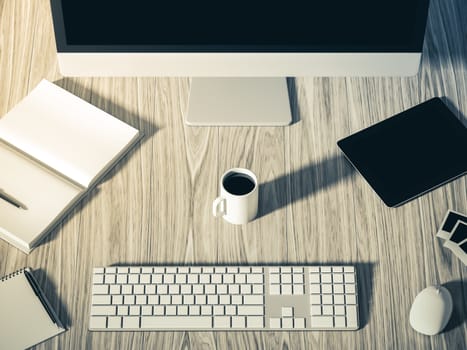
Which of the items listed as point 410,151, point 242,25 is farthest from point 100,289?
point 410,151

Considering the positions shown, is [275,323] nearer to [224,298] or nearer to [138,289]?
[224,298]

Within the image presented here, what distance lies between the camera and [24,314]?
1076mm

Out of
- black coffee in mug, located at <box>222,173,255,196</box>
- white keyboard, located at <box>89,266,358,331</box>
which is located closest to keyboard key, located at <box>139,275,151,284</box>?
white keyboard, located at <box>89,266,358,331</box>

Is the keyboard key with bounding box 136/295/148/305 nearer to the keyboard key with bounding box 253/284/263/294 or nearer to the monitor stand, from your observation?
the keyboard key with bounding box 253/284/263/294

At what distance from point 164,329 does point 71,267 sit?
218 mm

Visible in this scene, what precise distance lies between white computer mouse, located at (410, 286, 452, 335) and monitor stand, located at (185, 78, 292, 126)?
46 centimetres

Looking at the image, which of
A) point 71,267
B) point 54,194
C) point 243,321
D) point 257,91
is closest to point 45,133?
point 54,194

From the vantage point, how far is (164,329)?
1070 mm

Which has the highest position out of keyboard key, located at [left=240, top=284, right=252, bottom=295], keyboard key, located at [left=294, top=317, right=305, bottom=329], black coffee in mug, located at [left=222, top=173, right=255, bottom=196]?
black coffee in mug, located at [left=222, top=173, right=255, bottom=196]

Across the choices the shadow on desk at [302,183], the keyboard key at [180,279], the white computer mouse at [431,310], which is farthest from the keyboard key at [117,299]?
the white computer mouse at [431,310]

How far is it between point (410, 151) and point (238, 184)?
0.37m

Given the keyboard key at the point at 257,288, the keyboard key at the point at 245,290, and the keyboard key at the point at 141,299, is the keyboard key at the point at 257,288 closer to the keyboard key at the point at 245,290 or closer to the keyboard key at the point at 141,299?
the keyboard key at the point at 245,290

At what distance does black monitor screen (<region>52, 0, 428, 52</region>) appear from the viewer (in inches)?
43.0

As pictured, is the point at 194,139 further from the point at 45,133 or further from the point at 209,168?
the point at 45,133
